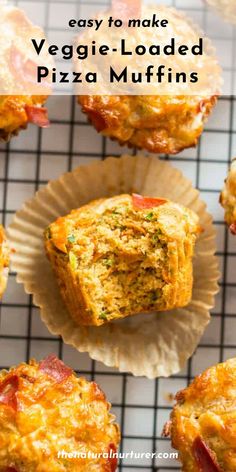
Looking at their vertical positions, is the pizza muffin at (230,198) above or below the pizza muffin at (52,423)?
above

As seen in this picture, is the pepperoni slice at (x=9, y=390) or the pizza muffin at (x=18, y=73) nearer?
the pepperoni slice at (x=9, y=390)

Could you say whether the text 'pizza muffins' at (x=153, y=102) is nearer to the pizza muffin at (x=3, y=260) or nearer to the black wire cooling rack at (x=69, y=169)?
the black wire cooling rack at (x=69, y=169)

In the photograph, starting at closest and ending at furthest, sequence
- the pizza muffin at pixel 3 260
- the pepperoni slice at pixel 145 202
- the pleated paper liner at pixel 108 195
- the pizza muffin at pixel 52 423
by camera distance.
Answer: the pizza muffin at pixel 52 423, the pizza muffin at pixel 3 260, the pepperoni slice at pixel 145 202, the pleated paper liner at pixel 108 195

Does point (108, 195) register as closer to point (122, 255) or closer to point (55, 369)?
point (122, 255)

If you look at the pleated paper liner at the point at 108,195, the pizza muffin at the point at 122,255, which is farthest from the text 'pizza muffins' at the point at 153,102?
the pizza muffin at the point at 122,255

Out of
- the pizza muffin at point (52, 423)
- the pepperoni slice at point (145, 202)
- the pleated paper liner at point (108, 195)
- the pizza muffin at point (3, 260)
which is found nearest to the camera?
the pizza muffin at point (52, 423)

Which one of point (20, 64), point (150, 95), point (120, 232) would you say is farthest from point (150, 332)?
point (20, 64)
